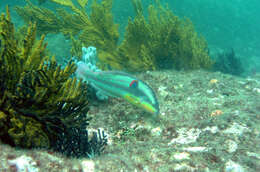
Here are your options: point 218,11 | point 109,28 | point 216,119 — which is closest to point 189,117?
point 216,119

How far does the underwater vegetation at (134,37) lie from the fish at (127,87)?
11.4 ft

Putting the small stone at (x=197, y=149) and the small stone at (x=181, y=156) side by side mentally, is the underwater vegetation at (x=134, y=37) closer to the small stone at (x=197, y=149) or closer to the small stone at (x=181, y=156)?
the small stone at (x=197, y=149)

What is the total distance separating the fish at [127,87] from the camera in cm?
316

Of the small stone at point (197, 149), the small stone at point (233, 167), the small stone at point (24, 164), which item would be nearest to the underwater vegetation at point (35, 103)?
the small stone at point (24, 164)

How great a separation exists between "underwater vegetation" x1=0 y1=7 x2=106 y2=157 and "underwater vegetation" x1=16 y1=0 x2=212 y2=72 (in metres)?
4.64

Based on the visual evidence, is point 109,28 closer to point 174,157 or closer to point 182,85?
point 182,85

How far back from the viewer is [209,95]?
4.60 metres

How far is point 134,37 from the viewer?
6969 millimetres

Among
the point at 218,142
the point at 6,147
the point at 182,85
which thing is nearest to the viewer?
the point at 6,147

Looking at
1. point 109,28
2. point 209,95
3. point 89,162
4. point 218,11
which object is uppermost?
point 218,11

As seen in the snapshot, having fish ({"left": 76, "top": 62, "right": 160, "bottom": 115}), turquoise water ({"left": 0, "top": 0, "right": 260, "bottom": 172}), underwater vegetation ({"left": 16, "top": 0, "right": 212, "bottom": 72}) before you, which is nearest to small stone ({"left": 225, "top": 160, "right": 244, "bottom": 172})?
turquoise water ({"left": 0, "top": 0, "right": 260, "bottom": 172})

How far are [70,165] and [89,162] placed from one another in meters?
0.19

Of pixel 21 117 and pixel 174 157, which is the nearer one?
pixel 21 117

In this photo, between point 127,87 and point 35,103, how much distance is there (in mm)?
1576
